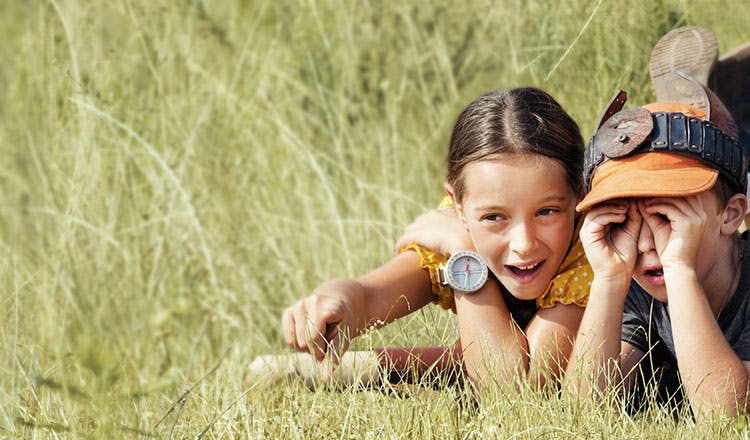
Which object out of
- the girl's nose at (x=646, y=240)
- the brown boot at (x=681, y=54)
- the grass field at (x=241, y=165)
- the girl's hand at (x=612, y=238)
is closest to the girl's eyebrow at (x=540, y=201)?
the girl's hand at (x=612, y=238)

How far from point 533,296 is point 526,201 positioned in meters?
0.28

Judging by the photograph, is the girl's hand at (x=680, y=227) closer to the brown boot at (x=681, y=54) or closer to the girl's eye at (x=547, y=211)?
the girl's eye at (x=547, y=211)

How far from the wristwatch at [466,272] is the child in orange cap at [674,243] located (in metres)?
0.32

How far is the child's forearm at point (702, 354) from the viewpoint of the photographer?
2408 mm

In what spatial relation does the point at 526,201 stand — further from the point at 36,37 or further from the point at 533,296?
the point at 36,37

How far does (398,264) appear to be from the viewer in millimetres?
2967

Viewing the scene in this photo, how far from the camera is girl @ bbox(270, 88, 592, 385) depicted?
8.61 ft

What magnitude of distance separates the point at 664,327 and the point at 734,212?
38 cm

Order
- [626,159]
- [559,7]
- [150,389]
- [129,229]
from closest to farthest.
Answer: [150,389] → [626,159] → [559,7] → [129,229]

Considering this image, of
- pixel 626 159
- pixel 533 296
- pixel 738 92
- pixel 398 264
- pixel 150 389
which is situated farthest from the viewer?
pixel 738 92

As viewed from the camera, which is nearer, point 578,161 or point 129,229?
point 578,161

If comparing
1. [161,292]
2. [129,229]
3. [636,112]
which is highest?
[636,112]

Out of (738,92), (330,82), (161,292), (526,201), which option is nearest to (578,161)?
(526,201)

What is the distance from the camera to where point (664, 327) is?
2758 mm
